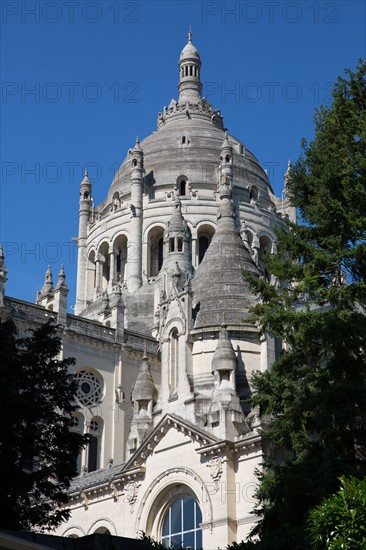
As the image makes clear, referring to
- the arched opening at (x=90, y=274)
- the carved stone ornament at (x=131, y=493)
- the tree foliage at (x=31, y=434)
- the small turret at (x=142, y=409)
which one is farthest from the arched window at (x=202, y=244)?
the tree foliage at (x=31, y=434)

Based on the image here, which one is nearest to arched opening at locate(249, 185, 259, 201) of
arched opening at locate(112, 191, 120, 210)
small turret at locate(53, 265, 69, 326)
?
arched opening at locate(112, 191, 120, 210)

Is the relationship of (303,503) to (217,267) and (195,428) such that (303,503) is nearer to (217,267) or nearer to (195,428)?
(195,428)

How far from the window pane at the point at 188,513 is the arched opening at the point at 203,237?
37.2 metres

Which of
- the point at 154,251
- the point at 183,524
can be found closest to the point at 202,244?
the point at 154,251

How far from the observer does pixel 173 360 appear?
4009 centimetres

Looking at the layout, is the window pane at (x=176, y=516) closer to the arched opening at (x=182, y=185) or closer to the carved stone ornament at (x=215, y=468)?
the carved stone ornament at (x=215, y=468)

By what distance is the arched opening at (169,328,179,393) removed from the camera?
39.4m

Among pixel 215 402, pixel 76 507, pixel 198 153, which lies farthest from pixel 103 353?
pixel 198 153

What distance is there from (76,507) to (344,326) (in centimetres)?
1867

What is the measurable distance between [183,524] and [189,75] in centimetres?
6205

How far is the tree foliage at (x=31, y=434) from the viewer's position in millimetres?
26594

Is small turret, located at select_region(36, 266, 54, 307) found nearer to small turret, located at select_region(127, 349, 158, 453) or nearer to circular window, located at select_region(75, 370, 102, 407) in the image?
circular window, located at select_region(75, 370, 102, 407)

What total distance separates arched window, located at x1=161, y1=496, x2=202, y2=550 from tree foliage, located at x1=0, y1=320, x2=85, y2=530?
784 cm

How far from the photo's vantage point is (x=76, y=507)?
4119 cm
